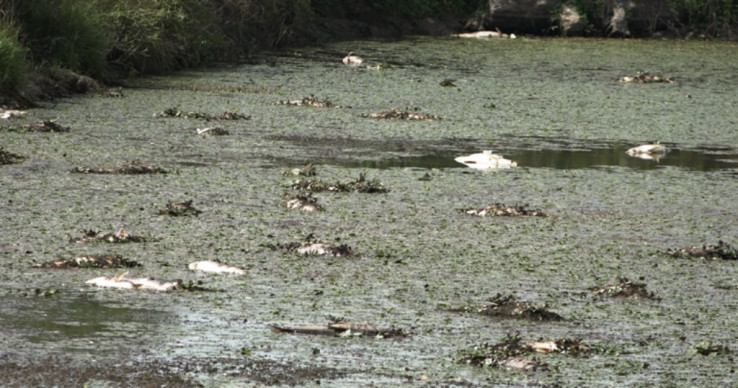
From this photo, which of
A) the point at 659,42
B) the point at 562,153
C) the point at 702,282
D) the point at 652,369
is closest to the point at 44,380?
the point at 652,369

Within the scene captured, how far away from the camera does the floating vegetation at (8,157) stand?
327 inches

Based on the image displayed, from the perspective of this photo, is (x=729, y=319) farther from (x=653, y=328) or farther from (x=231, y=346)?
(x=231, y=346)

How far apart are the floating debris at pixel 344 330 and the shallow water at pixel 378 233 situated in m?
0.06

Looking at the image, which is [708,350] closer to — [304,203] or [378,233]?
[378,233]

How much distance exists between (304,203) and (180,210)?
0.71 m

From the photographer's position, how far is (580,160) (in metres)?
9.45

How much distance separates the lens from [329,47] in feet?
64.4

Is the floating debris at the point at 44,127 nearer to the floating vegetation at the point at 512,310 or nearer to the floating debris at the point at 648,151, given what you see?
the floating debris at the point at 648,151

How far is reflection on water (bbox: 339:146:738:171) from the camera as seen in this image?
9055 millimetres

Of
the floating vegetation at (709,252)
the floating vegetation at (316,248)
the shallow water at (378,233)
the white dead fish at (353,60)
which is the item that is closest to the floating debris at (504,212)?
the shallow water at (378,233)

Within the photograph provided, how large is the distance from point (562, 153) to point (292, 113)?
9.33 ft

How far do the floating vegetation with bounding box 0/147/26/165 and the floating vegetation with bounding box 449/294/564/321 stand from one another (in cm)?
426

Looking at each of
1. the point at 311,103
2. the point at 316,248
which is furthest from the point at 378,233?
the point at 311,103

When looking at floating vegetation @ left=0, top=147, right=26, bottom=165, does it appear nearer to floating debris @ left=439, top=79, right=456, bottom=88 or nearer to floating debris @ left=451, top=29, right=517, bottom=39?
floating debris @ left=439, top=79, right=456, bottom=88
